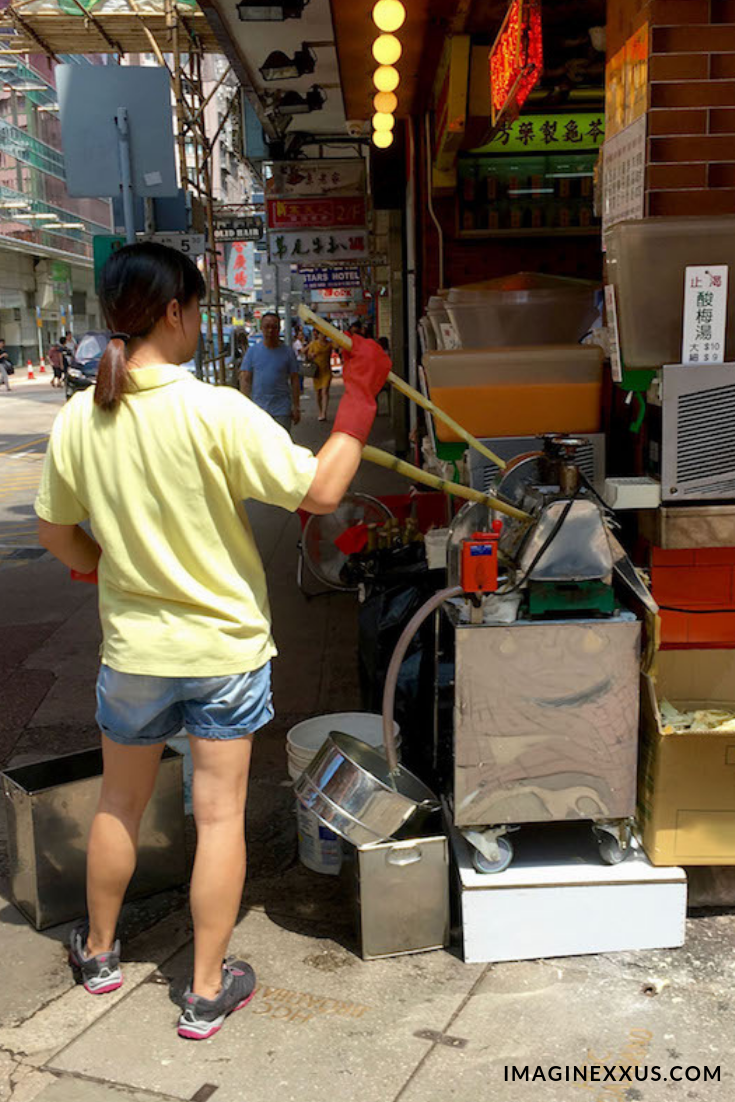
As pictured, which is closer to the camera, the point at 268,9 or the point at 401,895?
the point at 401,895

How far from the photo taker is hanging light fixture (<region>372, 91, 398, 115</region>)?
21.6ft

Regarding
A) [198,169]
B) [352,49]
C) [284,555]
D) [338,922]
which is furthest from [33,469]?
[338,922]

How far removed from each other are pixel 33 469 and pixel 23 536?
5259 mm

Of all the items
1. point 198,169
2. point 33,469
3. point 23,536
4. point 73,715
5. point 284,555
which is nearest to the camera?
point 73,715

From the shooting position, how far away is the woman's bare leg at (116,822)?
2762 millimetres

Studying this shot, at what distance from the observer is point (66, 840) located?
316cm

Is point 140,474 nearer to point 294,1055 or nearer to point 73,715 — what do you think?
point 294,1055

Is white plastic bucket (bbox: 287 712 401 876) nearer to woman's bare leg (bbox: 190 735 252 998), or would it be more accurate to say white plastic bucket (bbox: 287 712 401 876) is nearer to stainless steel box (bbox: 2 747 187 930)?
stainless steel box (bbox: 2 747 187 930)

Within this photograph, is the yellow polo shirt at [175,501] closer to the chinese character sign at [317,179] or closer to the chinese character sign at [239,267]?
the chinese character sign at [317,179]

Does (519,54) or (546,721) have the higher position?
(519,54)

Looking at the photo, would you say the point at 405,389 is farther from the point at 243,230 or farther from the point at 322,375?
the point at 243,230

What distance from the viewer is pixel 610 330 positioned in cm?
302

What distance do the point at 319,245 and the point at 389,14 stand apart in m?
8.49

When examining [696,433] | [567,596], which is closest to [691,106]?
[696,433]
